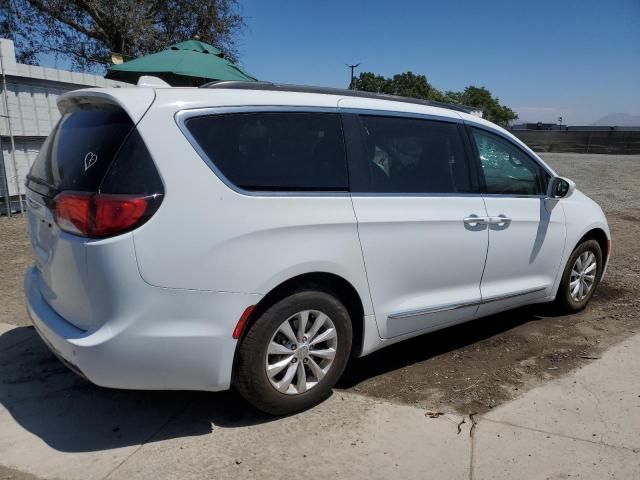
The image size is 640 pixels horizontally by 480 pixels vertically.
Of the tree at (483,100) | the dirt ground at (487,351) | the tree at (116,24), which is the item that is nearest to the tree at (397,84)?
the tree at (483,100)

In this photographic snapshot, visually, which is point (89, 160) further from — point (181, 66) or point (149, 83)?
point (181, 66)

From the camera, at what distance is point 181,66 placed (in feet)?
31.0

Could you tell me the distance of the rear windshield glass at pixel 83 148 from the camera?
2600 millimetres

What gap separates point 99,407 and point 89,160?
1.47 m

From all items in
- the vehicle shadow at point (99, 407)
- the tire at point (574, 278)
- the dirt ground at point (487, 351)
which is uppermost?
the tire at point (574, 278)

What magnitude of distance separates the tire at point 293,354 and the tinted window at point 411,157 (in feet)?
2.54

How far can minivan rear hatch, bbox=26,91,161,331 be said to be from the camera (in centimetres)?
255

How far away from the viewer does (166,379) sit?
2686 millimetres

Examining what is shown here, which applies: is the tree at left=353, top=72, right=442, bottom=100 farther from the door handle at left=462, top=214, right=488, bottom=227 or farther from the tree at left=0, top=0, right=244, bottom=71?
the door handle at left=462, top=214, right=488, bottom=227

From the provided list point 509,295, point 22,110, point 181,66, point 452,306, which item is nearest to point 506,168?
point 509,295

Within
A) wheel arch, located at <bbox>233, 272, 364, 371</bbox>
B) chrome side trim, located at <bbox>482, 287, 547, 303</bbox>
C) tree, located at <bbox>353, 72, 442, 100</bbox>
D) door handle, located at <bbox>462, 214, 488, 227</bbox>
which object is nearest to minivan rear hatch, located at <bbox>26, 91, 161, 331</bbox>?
wheel arch, located at <bbox>233, 272, 364, 371</bbox>

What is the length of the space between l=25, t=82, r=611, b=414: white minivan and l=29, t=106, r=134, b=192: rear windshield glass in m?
0.01

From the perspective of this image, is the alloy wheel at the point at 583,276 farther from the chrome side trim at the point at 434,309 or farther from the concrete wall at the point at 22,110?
the concrete wall at the point at 22,110

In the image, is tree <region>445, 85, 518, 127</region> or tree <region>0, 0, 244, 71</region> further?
tree <region>445, 85, 518, 127</region>
